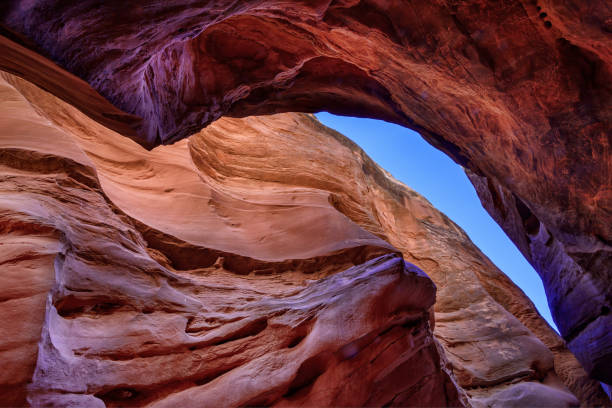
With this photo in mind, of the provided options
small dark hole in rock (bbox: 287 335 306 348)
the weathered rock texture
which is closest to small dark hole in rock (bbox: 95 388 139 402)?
the weathered rock texture

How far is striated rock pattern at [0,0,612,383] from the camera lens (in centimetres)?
368

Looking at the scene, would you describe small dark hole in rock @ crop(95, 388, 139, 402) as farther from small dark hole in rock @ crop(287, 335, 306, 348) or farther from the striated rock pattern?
the striated rock pattern

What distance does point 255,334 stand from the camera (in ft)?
16.3

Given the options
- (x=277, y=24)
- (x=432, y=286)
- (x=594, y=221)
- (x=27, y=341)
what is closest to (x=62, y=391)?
(x=27, y=341)

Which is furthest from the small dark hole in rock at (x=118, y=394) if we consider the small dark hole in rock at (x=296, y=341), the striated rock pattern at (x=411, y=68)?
the striated rock pattern at (x=411, y=68)

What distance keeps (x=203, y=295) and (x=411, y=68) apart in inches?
188

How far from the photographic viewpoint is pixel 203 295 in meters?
5.68

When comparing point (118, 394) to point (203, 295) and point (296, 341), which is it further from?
point (296, 341)

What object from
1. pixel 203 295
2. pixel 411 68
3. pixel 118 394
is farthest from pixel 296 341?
pixel 411 68

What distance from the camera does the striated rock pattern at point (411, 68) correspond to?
145 inches

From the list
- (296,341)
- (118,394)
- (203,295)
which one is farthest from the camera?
(203,295)

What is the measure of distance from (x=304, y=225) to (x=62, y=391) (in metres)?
6.01

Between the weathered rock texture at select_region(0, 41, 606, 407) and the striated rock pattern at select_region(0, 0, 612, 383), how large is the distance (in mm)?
768

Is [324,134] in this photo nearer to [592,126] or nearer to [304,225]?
[304,225]
